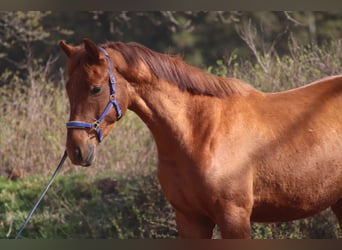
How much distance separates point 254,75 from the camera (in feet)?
25.7

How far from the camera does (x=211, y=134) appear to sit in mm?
4430

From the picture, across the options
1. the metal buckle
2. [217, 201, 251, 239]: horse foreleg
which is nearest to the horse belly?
[217, 201, 251, 239]: horse foreleg

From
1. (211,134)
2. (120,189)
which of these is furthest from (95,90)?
(120,189)

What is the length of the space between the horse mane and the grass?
262cm

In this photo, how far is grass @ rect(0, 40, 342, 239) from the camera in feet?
23.6

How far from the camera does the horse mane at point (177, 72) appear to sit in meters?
4.41

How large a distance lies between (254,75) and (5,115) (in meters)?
3.57

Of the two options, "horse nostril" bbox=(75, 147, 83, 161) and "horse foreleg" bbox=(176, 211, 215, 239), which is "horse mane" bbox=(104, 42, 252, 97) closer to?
"horse nostril" bbox=(75, 147, 83, 161)

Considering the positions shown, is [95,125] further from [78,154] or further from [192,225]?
[192,225]

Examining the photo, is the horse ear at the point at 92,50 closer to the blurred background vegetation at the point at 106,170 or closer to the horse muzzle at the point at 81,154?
the horse muzzle at the point at 81,154

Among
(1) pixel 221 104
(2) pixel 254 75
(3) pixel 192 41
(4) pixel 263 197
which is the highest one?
(3) pixel 192 41

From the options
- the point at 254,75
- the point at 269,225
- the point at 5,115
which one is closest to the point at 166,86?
the point at 269,225

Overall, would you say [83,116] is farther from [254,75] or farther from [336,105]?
[254,75]

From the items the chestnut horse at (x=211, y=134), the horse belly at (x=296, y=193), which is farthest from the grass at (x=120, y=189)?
the chestnut horse at (x=211, y=134)
